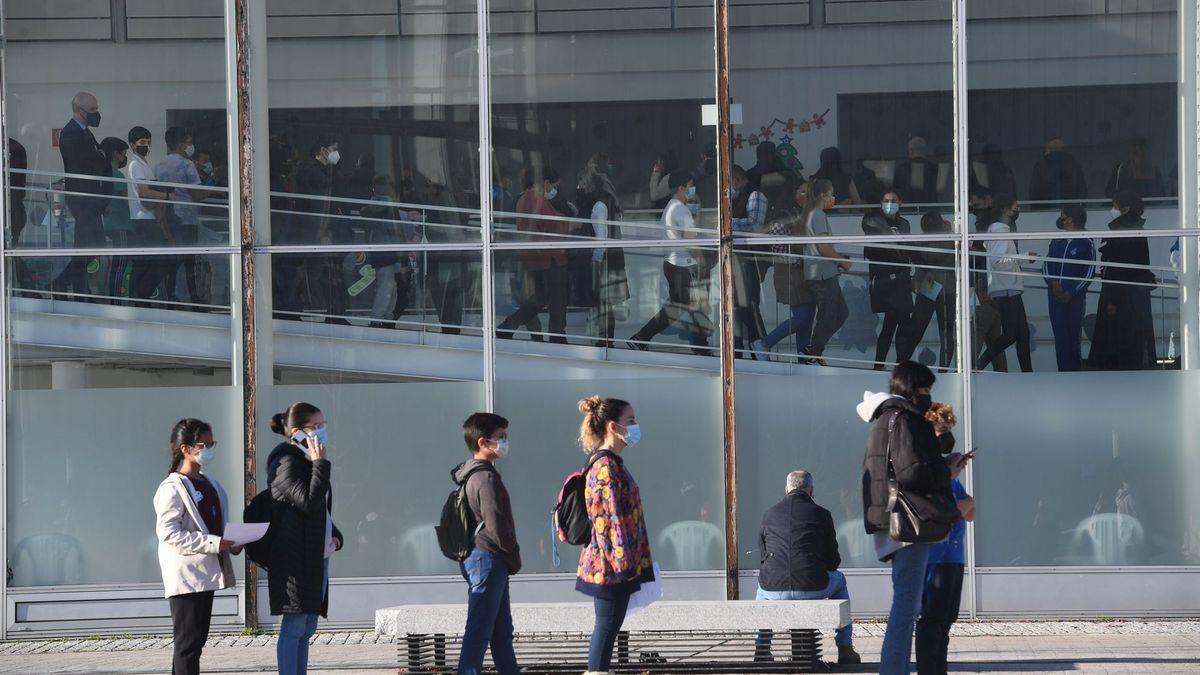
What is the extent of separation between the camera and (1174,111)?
11.1 metres

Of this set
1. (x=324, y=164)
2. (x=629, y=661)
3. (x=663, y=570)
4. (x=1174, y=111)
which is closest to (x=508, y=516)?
(x=629, y=661)

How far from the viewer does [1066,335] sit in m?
11.0

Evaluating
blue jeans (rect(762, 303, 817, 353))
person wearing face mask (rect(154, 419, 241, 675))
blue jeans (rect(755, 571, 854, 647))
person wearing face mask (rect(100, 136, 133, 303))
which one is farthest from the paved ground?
person wearing face mask (rect(100, 136, 133, 303))

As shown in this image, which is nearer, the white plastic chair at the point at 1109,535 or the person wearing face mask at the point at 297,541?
the person wearing face mask at the point at 297,541

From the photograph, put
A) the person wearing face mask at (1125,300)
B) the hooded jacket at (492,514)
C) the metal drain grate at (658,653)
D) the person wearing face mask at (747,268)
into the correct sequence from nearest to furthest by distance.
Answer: the hooded jacket at (492,514), the metal drain grate at (658,653), the person wearing face mask at (1125,300), the person wearing face mask at (747,268)

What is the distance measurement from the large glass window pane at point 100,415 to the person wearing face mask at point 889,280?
16.2 feet

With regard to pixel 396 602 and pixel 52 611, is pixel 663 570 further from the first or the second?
pixel 52 611

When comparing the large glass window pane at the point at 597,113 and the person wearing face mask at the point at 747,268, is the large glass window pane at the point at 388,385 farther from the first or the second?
the person wearing face mask at the point at 747,268

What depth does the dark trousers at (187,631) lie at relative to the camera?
716cm

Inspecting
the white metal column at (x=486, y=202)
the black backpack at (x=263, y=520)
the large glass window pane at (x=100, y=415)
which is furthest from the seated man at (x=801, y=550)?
the large glass window pane at (x=100, y=415)

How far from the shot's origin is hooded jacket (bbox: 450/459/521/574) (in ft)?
23.5

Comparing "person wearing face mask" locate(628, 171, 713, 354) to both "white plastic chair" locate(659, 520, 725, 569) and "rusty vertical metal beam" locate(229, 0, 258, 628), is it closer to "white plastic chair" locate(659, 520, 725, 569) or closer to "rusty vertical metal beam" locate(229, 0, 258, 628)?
"white plastic chair" locate(659, 520, 725, 569)

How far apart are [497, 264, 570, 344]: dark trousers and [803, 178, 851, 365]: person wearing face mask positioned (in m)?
1.87

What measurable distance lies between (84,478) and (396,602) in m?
2.57
